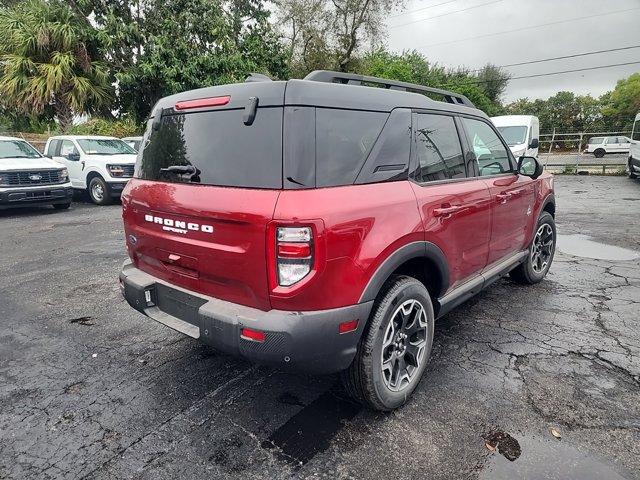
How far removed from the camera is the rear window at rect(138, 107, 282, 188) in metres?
2.16

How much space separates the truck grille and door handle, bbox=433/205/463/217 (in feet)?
32.7

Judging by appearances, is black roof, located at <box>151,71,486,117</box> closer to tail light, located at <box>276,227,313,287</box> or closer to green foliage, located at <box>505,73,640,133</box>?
tail light, located at <box>276,227,313,287</box>

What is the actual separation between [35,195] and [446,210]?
32.9ft

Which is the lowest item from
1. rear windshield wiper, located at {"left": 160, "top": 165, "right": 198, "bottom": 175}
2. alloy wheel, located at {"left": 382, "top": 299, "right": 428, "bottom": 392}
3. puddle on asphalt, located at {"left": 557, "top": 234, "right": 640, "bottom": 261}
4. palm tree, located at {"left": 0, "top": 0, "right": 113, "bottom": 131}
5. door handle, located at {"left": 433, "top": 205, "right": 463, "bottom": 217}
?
puddle on asphalt, located at {"left": 557, "top": 234, "right": 640, "bottom": 261}

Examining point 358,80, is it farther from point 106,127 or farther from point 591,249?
point 106,127

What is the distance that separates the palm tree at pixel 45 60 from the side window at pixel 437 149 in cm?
1489

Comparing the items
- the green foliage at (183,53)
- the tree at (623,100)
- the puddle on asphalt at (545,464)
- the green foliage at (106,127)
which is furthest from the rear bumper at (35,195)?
the tree at (623,100)

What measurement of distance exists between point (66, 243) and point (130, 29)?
987cm

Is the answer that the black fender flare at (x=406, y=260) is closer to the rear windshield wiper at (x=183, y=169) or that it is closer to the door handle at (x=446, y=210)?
the door handle at (x=446, y=210)

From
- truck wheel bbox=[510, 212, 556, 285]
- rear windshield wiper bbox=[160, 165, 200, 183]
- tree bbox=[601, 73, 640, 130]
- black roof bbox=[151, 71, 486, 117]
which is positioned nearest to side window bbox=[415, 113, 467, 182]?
black roof bbox=[151, 71, 486, 117]

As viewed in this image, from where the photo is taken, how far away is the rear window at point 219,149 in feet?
7.07

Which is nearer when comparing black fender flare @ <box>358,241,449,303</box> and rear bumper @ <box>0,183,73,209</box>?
black fender flare @ <box>358,241,449,303</box>

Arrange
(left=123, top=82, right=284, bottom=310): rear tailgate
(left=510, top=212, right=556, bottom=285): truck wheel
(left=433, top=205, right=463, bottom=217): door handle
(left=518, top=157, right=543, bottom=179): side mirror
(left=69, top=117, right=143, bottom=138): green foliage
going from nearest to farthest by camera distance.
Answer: (left=123, top=82, right=284, bottom=310): rear tailgate < (left=433, top=205, right=463, bottom=217): door handle < (left=518, top=157, right=543, bottom=179): side mirror < (left=510, top=212, right=556, bottom=285): truck wheel < (left=69, top=117, right=143, bottom=138): green foliage

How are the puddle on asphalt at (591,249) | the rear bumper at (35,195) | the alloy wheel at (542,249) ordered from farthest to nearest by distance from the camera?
the rear bumper at (35,195) → the puddle on asphalt at (591,249) → the alloy wheel at (542,249)
